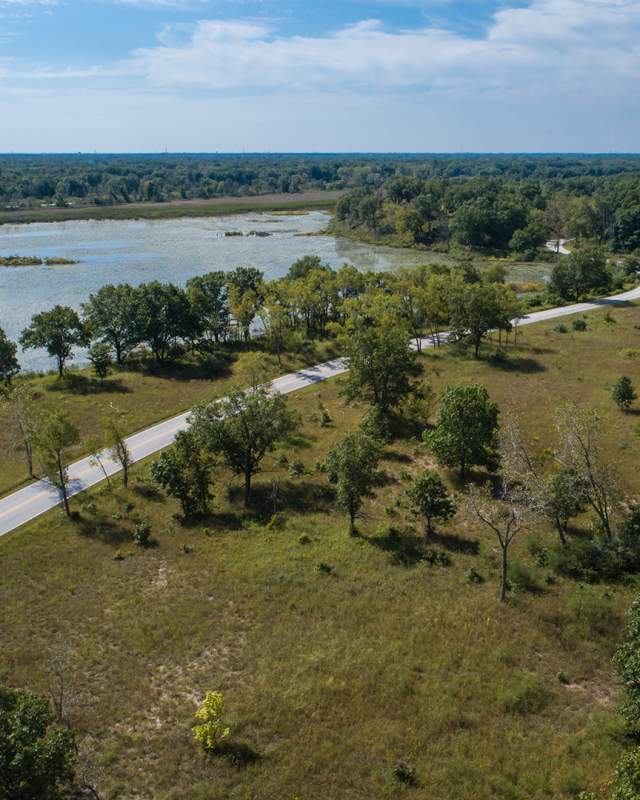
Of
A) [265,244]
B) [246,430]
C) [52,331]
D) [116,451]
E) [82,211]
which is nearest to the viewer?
[246,430]

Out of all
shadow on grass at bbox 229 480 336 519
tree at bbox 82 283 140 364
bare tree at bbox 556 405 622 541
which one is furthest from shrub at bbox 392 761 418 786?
tree at bbox 82 283 140 364

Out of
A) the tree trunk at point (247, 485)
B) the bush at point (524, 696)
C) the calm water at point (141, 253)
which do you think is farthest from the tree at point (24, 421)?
the bush at point (524, 696)

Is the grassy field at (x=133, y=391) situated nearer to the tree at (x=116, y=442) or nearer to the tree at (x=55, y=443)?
the tree at (x=116, y=442)

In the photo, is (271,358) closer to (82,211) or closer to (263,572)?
(263,572)

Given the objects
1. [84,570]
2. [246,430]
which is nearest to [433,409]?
[246,430]

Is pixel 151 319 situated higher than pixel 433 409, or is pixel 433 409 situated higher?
pixel 151 319

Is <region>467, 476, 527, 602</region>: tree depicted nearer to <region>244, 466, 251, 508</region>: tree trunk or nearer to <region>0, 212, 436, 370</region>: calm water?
<region>244, 466, 251, 508</region>: tree trunk

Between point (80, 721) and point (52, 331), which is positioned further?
point (52, 331)
